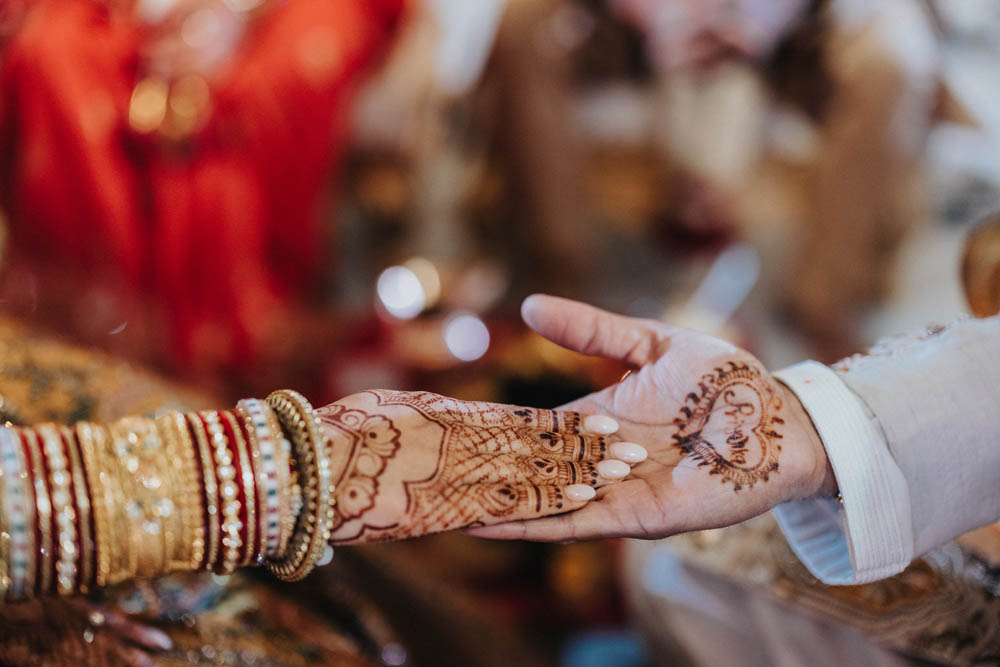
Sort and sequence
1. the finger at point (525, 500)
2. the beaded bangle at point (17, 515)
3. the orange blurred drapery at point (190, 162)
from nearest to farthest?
1. the beaded bangle at point (17, 515)
2. the finger at point (525, 500)
3. the orange blurred drapery at point (190, 162)

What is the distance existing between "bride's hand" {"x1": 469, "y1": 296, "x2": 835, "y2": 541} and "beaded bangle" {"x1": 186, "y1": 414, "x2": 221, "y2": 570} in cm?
21

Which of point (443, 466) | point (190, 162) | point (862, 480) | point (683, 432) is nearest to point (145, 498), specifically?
point (443, 466)

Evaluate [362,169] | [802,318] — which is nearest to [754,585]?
[802,318]

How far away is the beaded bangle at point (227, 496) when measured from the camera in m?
0.62

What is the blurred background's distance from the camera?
5.29 ft

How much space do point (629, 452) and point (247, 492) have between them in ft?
1.04

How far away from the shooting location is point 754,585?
0.97 m

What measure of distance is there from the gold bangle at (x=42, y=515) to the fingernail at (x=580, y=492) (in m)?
0.39

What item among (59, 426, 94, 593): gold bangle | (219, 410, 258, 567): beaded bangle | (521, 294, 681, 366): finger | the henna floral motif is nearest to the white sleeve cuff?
(521, 294, 681, 366): finger

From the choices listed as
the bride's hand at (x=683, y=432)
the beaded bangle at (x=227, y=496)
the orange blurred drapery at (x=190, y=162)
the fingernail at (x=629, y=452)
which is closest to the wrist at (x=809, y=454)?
the bride's hand at (x=683, y=432)

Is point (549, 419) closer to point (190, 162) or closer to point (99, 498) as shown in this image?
point (99, 498)

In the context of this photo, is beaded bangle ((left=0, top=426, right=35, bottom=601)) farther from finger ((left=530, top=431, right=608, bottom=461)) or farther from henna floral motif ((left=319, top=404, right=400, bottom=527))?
finger ((left=530, top=431, right=608, bottom=461))

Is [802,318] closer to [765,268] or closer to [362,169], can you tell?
[765,268]

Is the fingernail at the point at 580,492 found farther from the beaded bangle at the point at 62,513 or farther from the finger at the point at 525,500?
the beaded bangle at the point at 62,513
